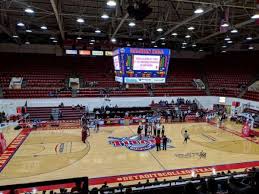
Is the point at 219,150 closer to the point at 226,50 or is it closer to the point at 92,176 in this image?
the point at 92,176

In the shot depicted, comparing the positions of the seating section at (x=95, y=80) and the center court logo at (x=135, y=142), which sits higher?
the seating section at (x=95, y=80)

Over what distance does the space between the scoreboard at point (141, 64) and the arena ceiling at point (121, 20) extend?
2.79 meters

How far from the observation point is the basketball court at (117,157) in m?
10.6

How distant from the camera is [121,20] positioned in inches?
636

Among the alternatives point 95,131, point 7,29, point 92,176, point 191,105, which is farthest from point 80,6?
point 191,105

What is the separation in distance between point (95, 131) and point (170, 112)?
9.43m

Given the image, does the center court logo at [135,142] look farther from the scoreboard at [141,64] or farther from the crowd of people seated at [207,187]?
the crowd of people seated at [207,187]

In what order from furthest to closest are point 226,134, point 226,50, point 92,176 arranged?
point 226,50
point 226,134
point 92,176

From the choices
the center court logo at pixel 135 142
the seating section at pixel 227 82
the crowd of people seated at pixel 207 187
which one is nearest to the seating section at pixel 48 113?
the center court logo at pixel 135 142

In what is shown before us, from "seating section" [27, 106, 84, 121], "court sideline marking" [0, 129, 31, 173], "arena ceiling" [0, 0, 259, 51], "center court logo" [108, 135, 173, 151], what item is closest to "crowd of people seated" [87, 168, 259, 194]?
"arena ceiling" [0, 0, 259, 51]

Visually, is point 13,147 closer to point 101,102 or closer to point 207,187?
point 101,102

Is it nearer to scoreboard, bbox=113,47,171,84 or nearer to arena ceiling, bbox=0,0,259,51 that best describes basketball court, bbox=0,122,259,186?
scoreboard, bbox=113,47,171,84

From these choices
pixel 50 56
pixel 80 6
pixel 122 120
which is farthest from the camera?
pixel 50 56

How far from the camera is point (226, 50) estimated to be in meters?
33.3
